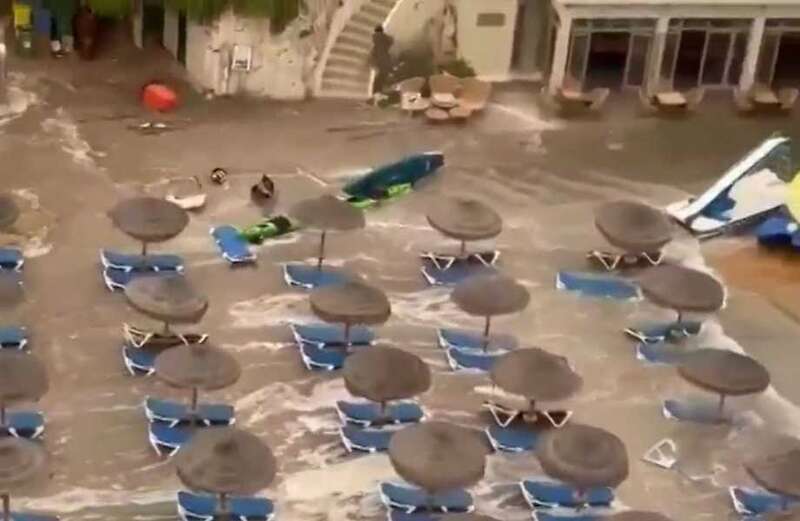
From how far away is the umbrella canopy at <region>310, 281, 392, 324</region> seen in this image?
2516cm

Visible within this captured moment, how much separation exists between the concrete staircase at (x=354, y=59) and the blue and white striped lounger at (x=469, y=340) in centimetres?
948

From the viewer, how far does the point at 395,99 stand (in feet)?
113

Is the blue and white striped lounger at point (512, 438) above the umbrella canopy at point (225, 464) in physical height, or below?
below

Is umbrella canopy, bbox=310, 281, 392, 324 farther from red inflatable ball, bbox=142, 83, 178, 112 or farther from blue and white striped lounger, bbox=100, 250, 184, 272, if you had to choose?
red inflatable ball, bbox=142, 83, 178, 112

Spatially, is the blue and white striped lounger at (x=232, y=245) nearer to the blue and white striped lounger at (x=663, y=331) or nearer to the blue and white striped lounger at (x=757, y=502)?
the blue and white striped lounger at (x=663, y=331)

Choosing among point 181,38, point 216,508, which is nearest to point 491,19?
point 181,38

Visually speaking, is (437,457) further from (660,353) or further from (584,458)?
(660,353)

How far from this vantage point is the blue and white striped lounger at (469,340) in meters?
26.2

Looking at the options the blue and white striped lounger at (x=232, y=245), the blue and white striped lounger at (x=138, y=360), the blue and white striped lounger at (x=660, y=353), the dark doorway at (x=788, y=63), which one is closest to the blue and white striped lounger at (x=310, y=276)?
the blue and white striped lounger at (x=232, y=245)

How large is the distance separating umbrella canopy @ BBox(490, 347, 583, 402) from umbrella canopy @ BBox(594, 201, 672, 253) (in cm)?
475

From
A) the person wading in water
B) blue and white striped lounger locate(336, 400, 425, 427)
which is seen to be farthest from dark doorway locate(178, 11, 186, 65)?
blue and white striped lounger locate(336, 400, 425, 427)

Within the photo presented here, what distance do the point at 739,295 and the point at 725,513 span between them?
6.39m

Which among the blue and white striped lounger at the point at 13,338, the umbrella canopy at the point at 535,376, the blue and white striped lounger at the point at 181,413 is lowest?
the blue and white striped lounger at the point at 181,413

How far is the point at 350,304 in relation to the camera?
83.1 feet
